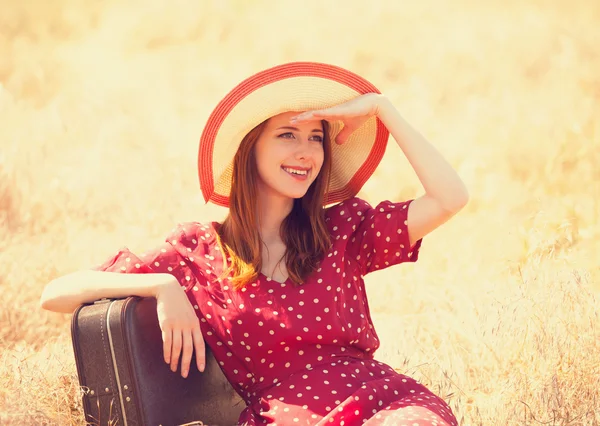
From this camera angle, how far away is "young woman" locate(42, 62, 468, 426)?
317 cm

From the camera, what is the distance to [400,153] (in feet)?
31.7

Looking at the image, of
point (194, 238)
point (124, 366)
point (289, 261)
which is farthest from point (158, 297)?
point (289, 261)

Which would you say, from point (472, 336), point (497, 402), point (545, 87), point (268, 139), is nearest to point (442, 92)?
point (545, 87)

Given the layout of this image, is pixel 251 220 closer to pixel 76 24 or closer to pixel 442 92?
pixel 442 92

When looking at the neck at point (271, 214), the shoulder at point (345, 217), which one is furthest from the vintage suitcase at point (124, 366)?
the shoulder at point (345, 217)

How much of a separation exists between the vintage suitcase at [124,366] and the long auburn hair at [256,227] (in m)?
0.37

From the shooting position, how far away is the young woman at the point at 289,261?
3.17 m

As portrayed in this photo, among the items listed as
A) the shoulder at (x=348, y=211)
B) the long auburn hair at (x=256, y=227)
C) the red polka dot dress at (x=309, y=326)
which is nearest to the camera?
the red polka dot dress at (x=309, y=326)

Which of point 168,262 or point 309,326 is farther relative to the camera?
point 168,262

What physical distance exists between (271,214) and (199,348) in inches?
24.6

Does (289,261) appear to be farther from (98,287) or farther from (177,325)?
(98,287)

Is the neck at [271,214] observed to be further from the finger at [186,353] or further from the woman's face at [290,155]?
the finger at [186,353]

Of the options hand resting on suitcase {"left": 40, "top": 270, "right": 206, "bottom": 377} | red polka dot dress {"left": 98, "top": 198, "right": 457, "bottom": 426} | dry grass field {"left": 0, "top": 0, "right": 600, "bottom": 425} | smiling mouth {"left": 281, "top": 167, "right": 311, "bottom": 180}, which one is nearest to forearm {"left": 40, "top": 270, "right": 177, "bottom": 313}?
hand resting on suitcase {"left": 40, "top": 270, "right": 206, "bottom": 377}

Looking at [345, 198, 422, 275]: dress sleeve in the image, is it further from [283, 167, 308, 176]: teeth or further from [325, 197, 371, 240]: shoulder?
[283, 167, 308, 176]: teeth
